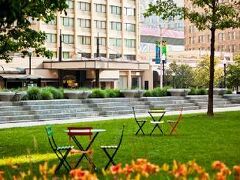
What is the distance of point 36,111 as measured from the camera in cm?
2920

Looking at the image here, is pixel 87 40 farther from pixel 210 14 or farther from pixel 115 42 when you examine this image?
pixel 210 14

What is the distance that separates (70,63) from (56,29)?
2357 centimetres

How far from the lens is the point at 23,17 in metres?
11.6

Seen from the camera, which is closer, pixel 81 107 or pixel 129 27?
pixel 81 107

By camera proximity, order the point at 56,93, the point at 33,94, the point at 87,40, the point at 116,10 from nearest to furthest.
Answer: the point at 33,94
the point at 56,93
the point at 87,40
the point at 116,10

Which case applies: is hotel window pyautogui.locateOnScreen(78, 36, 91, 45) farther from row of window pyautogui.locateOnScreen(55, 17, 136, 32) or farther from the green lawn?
the green lawn

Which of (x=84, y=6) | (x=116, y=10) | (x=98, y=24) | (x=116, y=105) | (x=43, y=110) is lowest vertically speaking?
(x=116, y=105)

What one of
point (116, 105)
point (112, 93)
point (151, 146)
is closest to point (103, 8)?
point (112, 93)

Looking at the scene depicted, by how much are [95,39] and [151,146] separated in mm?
78912

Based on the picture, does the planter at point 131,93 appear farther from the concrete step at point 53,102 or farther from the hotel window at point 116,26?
the hotel window at point 116,26

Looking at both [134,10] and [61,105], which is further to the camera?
[134,10]

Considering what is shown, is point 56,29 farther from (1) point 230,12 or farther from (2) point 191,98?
(1) point 230,12

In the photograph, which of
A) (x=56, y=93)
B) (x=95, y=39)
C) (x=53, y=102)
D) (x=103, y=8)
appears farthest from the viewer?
(x=103, y=8)

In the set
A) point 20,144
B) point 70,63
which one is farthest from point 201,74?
point 20,144
